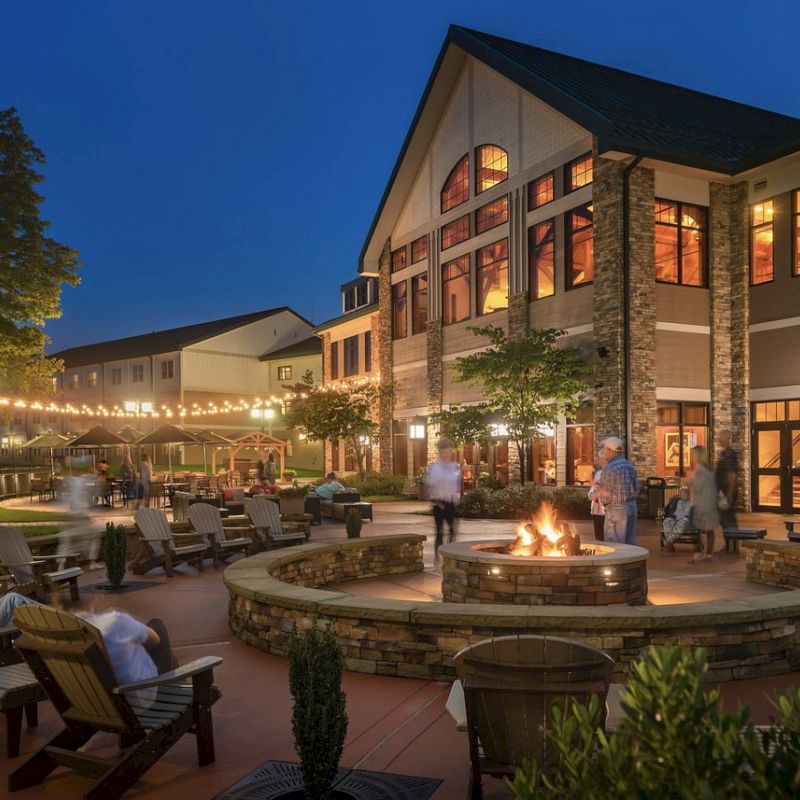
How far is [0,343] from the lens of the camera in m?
23.1

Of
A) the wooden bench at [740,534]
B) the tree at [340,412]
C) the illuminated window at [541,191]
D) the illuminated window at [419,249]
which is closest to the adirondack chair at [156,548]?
the wooden bench at [740,534]

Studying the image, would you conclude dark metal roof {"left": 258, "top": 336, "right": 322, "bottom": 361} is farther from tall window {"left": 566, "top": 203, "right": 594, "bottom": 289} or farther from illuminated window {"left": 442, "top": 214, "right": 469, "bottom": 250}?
tall window {"left": 566, "top": 203, "right": 594, "bottom": 289}

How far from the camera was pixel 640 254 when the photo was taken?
65.3 feet

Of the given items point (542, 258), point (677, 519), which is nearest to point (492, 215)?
point (542, 258)

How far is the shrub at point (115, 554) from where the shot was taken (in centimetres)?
1059

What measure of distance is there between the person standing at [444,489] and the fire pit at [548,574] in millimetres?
2880

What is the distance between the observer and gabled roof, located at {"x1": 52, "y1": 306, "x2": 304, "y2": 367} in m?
51.9

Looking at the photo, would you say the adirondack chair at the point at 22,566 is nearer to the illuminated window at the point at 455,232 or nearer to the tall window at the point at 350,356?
the illuminated window at the point at 455,232

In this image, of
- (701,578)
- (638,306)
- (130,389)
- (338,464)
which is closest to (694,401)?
(638,306)

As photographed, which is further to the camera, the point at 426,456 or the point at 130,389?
the point at 130,389

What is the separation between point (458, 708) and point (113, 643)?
6.36 ft

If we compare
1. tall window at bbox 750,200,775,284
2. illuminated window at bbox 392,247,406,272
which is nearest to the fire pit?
tall window at bbox 750,200,775,284

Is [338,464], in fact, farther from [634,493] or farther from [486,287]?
[634,493]

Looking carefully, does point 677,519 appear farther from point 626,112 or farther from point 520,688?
point 626,112
